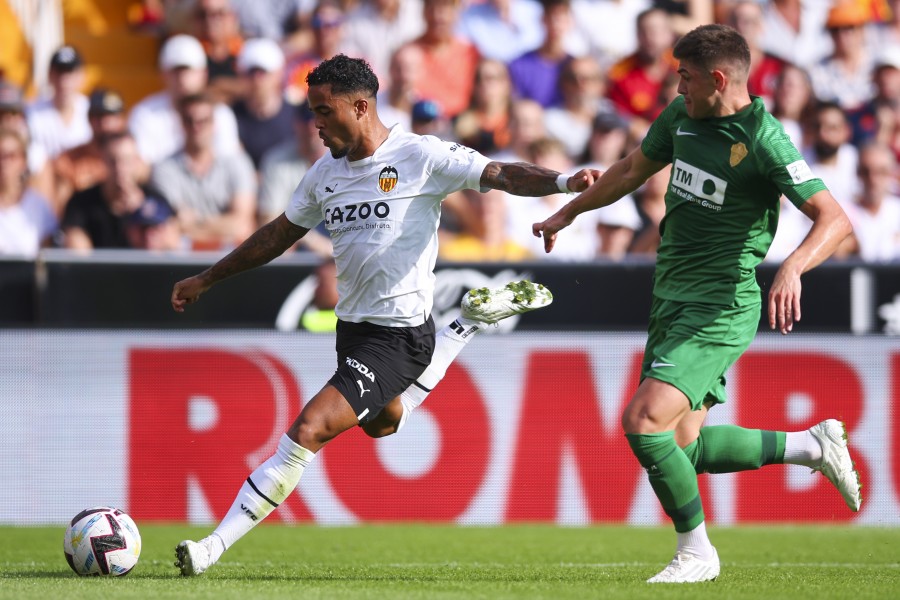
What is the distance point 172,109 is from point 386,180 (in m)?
6.86

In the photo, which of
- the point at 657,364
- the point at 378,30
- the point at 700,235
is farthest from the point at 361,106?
the point at 378,30

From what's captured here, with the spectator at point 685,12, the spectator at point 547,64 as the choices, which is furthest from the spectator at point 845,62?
the spectator at point 547,64

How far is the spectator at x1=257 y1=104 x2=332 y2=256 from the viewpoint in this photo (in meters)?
11.8

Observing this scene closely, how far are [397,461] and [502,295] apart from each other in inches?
125

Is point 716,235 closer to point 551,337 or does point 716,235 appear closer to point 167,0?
point 551,337

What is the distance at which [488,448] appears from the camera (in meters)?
10.1

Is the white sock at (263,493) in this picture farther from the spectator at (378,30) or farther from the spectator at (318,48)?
the spectator at (378,30)

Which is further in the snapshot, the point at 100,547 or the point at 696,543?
the point at 100,547

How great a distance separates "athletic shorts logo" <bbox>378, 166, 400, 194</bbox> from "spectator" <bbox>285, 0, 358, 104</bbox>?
21.5ft

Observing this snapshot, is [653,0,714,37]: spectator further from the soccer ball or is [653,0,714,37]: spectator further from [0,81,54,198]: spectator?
the soccer ball

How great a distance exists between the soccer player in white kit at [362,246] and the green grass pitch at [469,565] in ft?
1.78

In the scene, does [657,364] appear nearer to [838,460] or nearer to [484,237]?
[838,460]

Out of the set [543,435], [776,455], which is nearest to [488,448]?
[543,435]

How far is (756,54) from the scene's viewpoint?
13.9 metres
